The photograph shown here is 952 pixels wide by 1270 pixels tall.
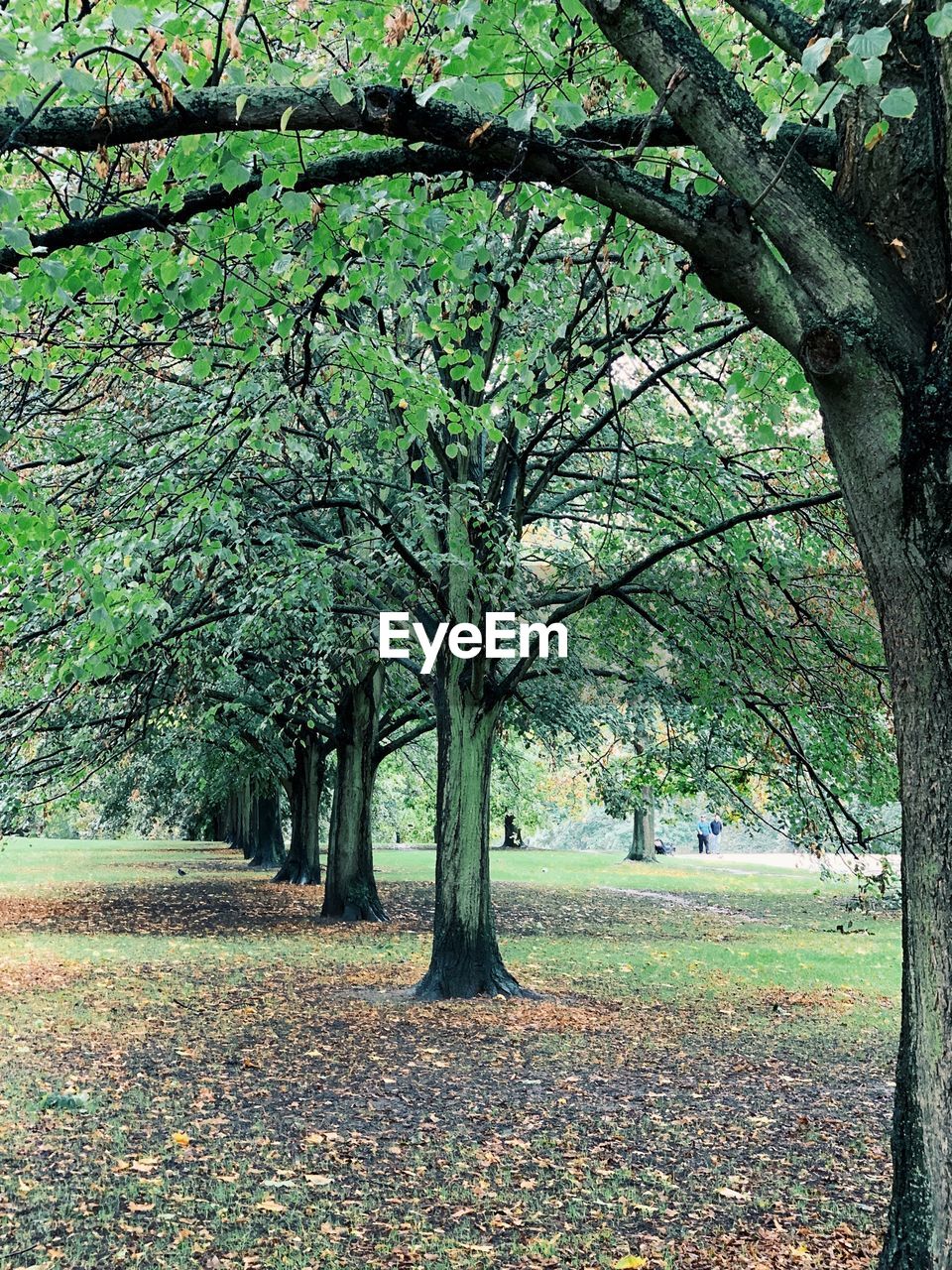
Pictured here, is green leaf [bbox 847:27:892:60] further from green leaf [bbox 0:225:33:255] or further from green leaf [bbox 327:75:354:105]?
green leaf [bbox 0:225:33:255]

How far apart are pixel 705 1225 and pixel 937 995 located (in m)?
2.30

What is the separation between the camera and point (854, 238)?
12.4 ft

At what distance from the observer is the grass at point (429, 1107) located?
16.5 feet

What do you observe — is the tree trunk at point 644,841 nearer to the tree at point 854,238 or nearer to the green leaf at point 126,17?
the tree at point 854,238

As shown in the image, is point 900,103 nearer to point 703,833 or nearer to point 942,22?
point 942,22

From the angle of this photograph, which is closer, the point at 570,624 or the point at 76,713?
the point at 76,713

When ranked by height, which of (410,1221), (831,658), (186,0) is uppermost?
(186,0)

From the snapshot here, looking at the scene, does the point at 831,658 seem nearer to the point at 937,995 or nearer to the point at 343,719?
the point at 937,995

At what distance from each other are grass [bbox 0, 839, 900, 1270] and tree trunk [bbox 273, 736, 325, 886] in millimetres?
7580

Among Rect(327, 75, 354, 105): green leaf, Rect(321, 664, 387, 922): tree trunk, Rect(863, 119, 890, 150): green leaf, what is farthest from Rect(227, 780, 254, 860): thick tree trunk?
Rect(863, 119, 890, 150): green leaf

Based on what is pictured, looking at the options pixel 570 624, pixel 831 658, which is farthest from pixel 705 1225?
pixel 570 624

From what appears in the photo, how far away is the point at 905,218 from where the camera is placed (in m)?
3.86

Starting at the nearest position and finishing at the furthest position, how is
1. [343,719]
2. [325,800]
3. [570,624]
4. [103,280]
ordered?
[103,280] < [570,624] < [343,719] < [325,800]

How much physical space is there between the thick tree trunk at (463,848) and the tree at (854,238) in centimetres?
781
